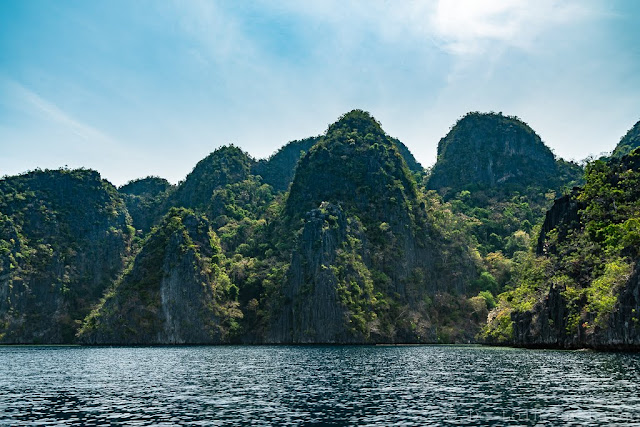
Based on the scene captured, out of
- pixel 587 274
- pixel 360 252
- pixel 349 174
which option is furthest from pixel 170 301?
pixel 587 274

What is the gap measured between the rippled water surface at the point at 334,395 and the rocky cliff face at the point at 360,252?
75918 millimetres

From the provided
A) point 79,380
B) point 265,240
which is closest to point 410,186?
point 265,240

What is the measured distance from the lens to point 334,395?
1515 inches

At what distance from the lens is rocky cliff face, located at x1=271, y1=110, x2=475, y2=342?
135750 millimetres

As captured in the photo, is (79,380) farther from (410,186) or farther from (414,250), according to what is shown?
(410,186)

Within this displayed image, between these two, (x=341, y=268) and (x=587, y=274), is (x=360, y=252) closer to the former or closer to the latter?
(x=341, y=268)

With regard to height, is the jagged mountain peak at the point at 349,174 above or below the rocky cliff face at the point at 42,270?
above

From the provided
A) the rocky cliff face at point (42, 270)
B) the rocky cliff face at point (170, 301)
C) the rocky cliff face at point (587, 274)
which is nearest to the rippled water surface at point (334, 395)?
the rocky cliff face at point (587, 274)

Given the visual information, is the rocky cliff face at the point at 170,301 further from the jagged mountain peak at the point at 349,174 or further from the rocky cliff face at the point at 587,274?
the rocky cliff face at the point at 587,274

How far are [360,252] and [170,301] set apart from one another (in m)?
51.9

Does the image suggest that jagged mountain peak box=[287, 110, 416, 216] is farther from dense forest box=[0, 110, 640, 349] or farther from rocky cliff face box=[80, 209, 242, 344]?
rocky cliff face box=[80, 209, 242, 344]

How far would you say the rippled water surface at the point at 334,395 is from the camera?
29422 millimetres

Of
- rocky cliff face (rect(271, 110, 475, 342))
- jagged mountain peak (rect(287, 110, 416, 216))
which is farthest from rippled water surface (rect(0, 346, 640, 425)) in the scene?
jagged mountain peak (rect(287, 110, 416, 216))

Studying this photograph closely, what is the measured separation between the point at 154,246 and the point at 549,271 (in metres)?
102
